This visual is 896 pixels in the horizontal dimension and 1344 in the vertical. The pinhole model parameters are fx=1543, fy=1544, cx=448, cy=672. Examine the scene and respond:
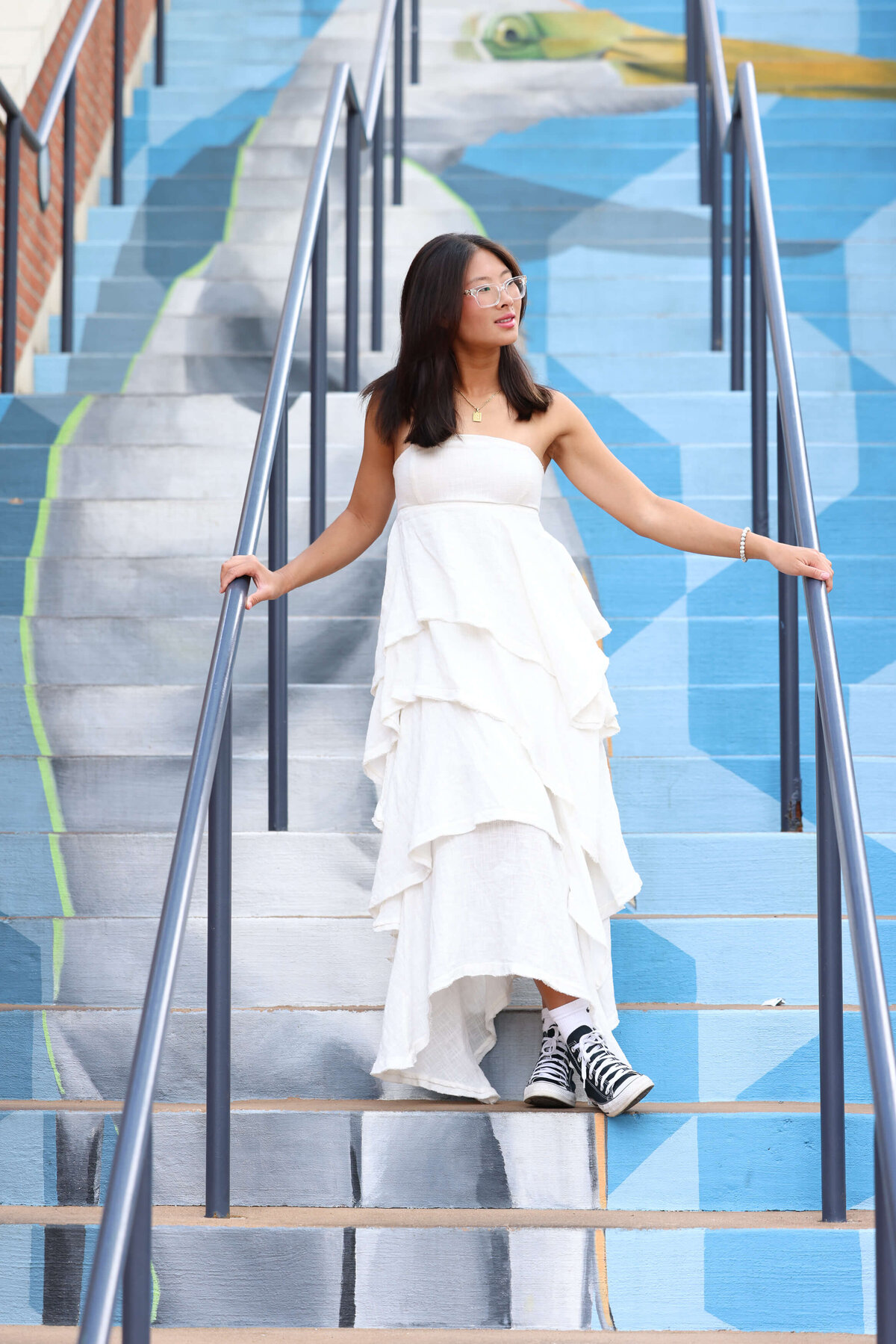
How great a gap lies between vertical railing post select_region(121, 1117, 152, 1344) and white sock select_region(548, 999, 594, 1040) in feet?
2.78

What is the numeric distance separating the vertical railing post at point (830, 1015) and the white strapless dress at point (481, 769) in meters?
0.37

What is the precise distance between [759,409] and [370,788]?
139cm

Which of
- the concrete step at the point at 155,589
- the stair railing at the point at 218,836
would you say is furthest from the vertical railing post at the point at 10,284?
the stair railing at the point at 218,836

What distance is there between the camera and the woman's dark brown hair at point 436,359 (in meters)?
2.55

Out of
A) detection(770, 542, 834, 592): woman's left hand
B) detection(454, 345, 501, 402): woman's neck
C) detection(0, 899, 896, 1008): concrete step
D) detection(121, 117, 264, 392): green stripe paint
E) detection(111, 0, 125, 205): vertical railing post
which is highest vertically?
detection(111, 0, 125, 205): vertical railing post

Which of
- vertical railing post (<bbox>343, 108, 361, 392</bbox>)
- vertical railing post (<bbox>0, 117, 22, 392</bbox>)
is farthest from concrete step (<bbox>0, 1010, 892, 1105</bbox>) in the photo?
vertical railing post (<bbox>0, 117, 22, 392</bbox>)

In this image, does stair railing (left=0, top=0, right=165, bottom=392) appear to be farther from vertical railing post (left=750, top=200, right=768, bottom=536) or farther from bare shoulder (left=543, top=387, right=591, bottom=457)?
bare shoulder (left=543, top=387, right=591, bottom=457)

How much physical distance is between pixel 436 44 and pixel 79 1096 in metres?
5.81

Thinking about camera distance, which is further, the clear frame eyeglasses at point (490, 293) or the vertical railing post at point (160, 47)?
the vertical railing post at point (160, 47)

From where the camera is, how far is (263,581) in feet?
8.21

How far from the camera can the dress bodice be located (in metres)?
2.54

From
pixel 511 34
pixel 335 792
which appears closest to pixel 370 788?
pixel 335 792

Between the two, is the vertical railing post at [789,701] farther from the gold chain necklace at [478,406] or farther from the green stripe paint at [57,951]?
the green stripe paint at [57,951]

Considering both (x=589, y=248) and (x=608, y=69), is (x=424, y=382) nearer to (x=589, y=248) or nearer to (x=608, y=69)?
(x=589, y=248)
